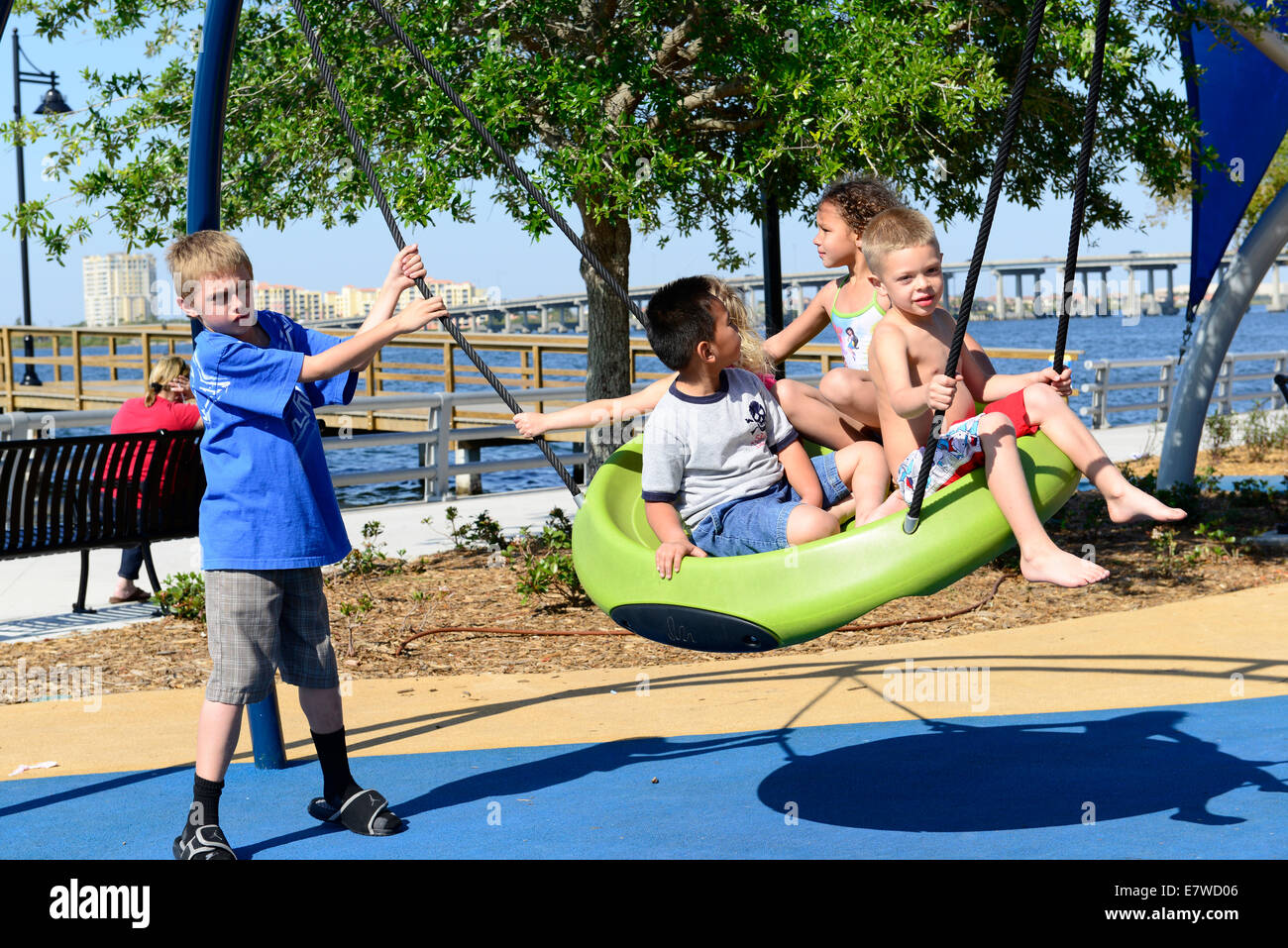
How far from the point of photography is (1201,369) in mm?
10094

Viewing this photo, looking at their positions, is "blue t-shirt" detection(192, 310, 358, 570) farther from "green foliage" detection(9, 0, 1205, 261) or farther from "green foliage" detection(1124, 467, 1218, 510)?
"green foliage" detection(1124, 467, 1218, 510)

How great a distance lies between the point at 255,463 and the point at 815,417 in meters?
1.72

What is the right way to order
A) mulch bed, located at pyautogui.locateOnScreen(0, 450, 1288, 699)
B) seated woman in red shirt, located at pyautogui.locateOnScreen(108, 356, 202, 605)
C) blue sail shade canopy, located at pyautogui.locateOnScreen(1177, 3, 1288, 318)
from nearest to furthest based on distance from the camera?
1. mulch bed, located at pyautogui.locateOnScreen(0, 450, 1288, 699)
2. seated woman in red shirt, located at pyautogui.locateOnScreen(108, 356, 202, 605)
3. blue sail shade canopy, located at pyautogui.locateOnScreen(1177, 3, 1288, 318)

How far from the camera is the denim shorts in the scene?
3.92m

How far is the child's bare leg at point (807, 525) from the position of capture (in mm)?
3820

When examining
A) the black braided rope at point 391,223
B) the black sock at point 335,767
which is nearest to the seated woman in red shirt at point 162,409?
the black braided rope at point 391,223

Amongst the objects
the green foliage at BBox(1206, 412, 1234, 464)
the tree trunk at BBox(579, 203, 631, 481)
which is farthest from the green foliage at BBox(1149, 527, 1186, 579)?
the green foliage at BBox(1206, 412, 1234, 464)

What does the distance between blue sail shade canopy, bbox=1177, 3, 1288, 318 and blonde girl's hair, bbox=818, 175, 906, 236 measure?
21.1 feet
